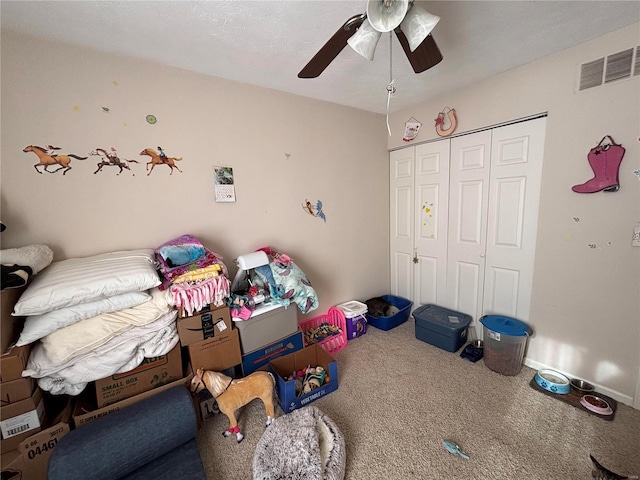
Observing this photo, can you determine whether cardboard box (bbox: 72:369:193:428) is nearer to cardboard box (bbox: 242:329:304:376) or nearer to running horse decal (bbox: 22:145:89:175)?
cardboard box (bbox: 242:329:304:376)

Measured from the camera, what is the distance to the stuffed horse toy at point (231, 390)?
1.53m

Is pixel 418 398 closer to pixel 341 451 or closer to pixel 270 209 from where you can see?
pixel 341 451

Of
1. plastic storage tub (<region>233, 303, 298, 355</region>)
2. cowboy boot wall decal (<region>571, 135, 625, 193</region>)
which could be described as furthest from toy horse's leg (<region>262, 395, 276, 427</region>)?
cowboy boot wall decal (<region>571, 135, 625, 193</region>)

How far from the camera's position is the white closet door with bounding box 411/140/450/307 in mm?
2555

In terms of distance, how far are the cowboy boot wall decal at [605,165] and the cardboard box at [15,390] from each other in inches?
133

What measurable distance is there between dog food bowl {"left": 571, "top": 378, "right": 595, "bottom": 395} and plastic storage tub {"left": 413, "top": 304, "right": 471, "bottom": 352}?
29.9 inches

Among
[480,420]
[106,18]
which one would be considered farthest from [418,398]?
[106,18]

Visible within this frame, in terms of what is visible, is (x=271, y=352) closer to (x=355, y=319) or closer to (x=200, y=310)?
(x=200, y=310)

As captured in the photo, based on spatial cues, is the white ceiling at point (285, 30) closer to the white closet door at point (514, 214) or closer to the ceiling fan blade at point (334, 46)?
the ceiling fan blade at point (334, 46)

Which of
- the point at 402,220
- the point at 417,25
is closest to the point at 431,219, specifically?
the point at 402,220

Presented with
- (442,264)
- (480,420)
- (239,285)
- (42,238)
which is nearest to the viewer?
(42,238)

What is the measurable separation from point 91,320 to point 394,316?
99.6 inches

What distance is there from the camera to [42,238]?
1500 mm

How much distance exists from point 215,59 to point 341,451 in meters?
2.49
